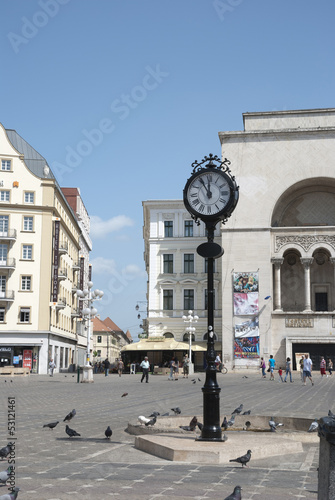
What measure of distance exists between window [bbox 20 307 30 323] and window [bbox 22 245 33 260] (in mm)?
4382

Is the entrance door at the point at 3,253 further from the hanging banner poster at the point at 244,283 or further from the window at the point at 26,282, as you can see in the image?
the hanging banner poster at the point at 244,283

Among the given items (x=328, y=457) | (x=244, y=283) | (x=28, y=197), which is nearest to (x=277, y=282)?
(x=244, y=283)

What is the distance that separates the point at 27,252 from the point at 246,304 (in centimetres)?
1967

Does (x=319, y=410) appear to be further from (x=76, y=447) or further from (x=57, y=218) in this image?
(x=57, y=218)

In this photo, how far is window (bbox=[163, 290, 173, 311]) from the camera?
66438 mm

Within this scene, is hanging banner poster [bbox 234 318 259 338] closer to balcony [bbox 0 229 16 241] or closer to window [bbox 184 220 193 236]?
window [bbox 184 220 193 236]

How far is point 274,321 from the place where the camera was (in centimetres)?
5581

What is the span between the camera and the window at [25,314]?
53906mm

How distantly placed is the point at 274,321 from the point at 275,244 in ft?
22.6

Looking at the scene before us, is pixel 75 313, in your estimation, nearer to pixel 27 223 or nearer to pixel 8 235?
pixel 27 223

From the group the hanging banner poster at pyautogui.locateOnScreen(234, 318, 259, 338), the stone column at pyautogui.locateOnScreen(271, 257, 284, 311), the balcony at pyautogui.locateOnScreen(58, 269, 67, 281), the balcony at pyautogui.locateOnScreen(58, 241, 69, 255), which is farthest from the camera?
the balcony at pyautogui.locateOnScreen(58, 241, 69, 255)

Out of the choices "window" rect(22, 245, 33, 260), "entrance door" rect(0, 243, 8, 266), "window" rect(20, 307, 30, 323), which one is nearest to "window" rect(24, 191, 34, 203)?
"window" rect(22, 245, 33, 260)

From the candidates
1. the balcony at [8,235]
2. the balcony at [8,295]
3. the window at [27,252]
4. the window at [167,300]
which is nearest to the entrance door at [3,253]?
the balcony at [8,235]

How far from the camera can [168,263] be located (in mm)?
67438
